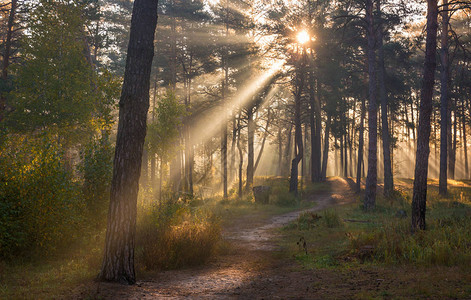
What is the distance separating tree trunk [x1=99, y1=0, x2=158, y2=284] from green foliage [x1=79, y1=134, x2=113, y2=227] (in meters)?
4.04

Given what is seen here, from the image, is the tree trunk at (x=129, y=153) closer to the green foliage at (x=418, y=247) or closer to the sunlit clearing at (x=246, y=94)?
the green foliage at (x=418, y=247)

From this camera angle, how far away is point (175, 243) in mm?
8742

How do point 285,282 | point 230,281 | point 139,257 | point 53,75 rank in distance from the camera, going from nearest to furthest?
point 285,282 → point 230,281 → point 139,257 → point 53,75

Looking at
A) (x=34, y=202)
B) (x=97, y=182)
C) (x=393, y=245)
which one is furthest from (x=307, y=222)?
(x=34, y=202)

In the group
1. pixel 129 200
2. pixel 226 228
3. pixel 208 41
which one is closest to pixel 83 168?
pixel 129 200

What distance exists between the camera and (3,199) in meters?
8.11

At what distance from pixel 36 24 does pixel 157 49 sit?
44.1 ft

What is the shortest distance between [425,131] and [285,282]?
6.49 meters

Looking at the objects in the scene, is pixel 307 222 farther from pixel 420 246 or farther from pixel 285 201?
pixel 285 201

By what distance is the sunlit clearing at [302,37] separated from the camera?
26.1 m

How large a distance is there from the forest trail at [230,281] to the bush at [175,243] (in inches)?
14.1

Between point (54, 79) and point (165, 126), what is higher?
point (54, 79)

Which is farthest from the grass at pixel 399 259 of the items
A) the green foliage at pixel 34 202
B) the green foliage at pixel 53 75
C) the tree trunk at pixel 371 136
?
the green foliage at pixel 53 75

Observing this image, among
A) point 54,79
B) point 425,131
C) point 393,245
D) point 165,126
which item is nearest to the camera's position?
point 393,245
